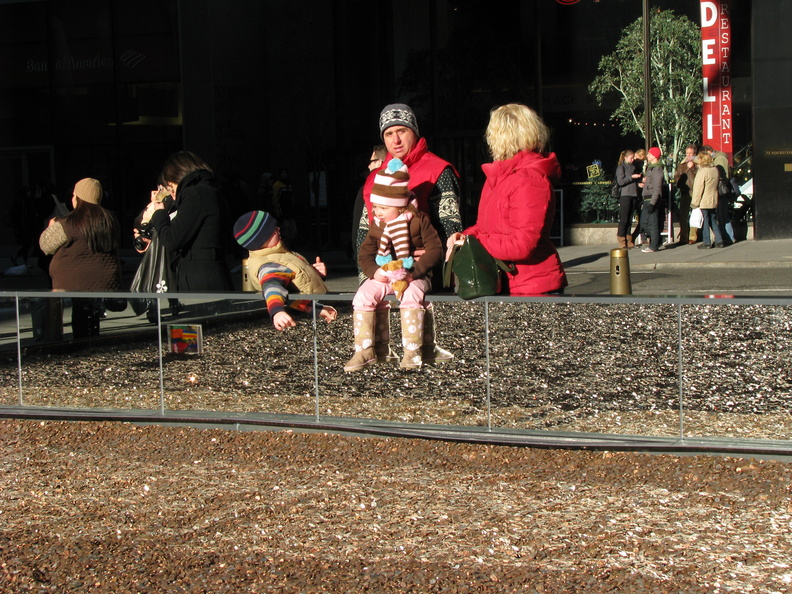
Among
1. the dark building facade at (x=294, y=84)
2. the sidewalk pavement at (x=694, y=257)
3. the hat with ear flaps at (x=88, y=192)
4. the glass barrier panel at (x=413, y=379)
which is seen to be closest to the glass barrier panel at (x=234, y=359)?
the glass barrier panel at (x=413, y=379)

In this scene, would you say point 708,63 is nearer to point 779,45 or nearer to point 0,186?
point 779,45

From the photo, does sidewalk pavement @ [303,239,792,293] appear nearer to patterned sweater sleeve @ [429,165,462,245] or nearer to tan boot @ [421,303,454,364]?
patterned sweater sleeve @ [429,165,462,245]

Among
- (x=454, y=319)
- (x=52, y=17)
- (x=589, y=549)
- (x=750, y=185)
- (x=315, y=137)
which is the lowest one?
(x=589, y=549)

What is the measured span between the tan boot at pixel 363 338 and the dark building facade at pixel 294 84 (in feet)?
48.4

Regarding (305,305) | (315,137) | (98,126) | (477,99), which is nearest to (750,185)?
(477,99)

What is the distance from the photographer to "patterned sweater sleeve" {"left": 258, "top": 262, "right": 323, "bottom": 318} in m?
6.09

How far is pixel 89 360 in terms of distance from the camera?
687 centimetres

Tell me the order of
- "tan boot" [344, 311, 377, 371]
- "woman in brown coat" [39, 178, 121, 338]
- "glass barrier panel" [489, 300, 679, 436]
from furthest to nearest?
"woman in brown coat" [39, 178, 121, 338] < "tan boot" [344, 311, 377, 371] < "glass barrier panel" [489, 300, 679, 436]

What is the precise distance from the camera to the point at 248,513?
494cm

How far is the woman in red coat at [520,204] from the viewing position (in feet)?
18.5

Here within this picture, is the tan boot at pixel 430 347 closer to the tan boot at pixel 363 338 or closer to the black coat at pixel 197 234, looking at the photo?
the tan boot at pixel 363 338

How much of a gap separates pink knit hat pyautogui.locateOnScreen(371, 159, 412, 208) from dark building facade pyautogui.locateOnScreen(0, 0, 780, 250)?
49.2 feet

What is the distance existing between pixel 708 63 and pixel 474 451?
655 inches

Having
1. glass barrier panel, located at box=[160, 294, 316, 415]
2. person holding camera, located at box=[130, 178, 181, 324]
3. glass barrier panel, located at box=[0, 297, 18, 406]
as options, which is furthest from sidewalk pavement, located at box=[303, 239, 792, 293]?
glass barrier panel, located at box=[160, 294, 316, 415]
